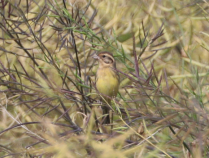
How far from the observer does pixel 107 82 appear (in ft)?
12.5

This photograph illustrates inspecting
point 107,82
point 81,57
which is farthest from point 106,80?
point 81,57

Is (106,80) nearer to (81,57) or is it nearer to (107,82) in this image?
(107,82)

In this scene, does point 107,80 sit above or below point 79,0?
below

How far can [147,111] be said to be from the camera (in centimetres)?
213

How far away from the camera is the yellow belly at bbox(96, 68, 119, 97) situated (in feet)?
12.4

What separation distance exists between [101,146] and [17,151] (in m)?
0.55

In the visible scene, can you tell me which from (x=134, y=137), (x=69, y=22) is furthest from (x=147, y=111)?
(x=69, y=22)

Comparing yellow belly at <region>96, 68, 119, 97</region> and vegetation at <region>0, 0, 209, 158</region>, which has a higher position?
vegetation at <region>0, 0, 209, 158</region>

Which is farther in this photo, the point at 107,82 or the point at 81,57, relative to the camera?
the point at 81,57

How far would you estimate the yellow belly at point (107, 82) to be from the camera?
379 cm

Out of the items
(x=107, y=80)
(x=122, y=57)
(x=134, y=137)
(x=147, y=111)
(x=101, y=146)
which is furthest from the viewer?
(x=107, y=80)

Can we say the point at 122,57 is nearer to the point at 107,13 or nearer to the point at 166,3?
the point at 107,13

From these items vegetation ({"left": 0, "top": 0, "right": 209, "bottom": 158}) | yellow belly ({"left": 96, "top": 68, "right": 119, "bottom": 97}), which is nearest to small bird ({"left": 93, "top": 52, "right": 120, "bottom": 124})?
yellow belly ({"left": 96, "top": 68, "right": 119, "bottom": 97})

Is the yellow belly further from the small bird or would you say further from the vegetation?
the vegetation
